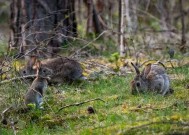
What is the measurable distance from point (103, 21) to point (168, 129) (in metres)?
9.25

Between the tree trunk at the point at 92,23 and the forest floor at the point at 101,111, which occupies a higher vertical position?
the tree trunk at the point at 92,23

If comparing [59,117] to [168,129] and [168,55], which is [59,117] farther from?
[168,55]

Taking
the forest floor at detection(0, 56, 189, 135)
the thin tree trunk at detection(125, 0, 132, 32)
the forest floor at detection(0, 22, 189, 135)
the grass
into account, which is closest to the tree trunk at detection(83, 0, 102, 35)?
the thin tree trunk at detection(125, 0, 132, 32)

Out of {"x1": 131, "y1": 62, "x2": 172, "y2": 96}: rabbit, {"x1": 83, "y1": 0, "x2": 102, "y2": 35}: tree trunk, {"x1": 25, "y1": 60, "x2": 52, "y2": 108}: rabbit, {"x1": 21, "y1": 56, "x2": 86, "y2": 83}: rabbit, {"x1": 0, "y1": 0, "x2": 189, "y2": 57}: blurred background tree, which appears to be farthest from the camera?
{"x1": 83, "y1": 0, "x2": 102, "y2": 35}: tree trunk

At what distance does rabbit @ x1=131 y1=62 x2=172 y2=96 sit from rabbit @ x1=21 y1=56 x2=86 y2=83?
5.98ft

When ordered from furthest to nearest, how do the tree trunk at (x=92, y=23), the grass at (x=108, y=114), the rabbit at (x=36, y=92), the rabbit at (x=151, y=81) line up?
the tree trunk at (x=92, y=23), the rabbit at (x=151, y=81), the rabbit at (x=36, y=92), the grass at (x=108, y=114)

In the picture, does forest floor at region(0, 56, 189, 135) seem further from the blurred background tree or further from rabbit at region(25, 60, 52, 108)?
the blurred background tree

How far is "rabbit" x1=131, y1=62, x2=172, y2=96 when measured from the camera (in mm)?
9656

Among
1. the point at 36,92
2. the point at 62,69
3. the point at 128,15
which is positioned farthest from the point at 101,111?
the point at 128,15

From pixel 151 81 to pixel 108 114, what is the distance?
1386 millimetres

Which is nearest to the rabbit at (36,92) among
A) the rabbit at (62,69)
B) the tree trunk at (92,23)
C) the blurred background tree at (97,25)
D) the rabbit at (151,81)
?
the rabbit at (151,81)

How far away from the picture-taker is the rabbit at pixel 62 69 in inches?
448

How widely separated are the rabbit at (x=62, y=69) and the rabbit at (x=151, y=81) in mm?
1823

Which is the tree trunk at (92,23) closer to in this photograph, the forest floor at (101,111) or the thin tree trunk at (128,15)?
the thin tree trunk at (128,15)
